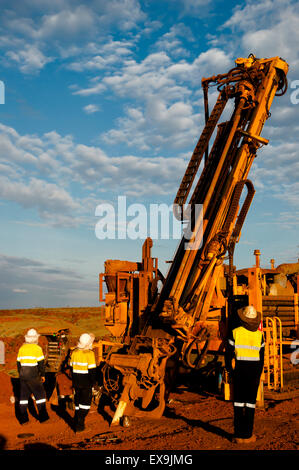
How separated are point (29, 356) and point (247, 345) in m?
3.87

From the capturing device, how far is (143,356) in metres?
7.93

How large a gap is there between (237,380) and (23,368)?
3.77 m

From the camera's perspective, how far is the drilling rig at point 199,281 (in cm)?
817

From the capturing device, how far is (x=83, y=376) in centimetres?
719

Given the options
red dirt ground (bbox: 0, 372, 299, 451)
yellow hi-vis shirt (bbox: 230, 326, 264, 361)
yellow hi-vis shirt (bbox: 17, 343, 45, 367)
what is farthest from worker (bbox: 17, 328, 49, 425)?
yellow hi-vis shirt (bbox: 230, 326, 264, 361)

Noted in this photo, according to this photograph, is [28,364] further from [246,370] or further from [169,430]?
[246,370]

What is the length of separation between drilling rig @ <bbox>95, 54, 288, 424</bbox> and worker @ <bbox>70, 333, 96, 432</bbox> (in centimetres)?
63

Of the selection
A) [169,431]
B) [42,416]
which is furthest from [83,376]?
[169,431]

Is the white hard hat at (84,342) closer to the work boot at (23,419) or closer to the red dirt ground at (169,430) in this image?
the red dirt ground at (169,430)

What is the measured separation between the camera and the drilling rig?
26.8ft

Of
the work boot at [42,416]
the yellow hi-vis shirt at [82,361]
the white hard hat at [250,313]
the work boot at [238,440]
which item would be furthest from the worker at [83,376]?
the white hard hat at [250,313]

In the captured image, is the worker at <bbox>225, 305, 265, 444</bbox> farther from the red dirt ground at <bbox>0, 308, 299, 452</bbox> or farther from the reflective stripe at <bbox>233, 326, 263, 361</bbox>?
the red dirt ground at <bbox>0, 308, 299, 452</bbox>

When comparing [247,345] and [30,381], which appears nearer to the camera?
[247,345]
